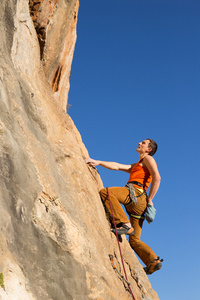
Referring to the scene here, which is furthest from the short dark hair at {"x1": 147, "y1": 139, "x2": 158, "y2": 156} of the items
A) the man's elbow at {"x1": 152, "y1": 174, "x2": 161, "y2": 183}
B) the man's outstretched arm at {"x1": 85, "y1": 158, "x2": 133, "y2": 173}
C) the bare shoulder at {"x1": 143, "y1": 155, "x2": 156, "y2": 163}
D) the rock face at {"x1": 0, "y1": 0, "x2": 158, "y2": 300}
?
the rock face at {"x1": 0, "y1": 0, "x2": 158, "y2": 300}

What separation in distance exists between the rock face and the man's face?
1253mm

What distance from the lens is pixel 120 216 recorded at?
8586mm

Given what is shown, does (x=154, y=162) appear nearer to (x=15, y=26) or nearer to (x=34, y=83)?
(x=34, y=83)

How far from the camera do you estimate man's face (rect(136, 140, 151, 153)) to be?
968cm

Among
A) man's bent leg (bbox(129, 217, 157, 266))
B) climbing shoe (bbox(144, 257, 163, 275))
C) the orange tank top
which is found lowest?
climbing shoe (bbox(144, 257, 163, 275))

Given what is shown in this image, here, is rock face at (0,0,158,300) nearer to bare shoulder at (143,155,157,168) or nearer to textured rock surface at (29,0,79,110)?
textured rock surface at (29,0,79,110)

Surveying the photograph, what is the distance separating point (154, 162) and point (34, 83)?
3332mm

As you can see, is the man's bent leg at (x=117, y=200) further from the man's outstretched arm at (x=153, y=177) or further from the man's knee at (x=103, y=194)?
the man's outstretched arm at (x=153, y=177)

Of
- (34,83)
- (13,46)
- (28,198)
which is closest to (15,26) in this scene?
(13,46)

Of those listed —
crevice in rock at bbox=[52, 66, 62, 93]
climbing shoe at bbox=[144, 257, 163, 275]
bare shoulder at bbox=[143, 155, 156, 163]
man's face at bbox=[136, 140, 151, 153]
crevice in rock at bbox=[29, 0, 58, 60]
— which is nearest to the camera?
climbing shoe at bbox=[144, 257, 163, 275]

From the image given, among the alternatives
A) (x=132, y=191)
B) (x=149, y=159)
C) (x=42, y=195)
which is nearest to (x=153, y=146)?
(x=149, y=159)

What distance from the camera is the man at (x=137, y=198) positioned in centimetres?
861

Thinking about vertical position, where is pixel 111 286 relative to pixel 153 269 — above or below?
below

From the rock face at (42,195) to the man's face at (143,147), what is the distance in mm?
1253
